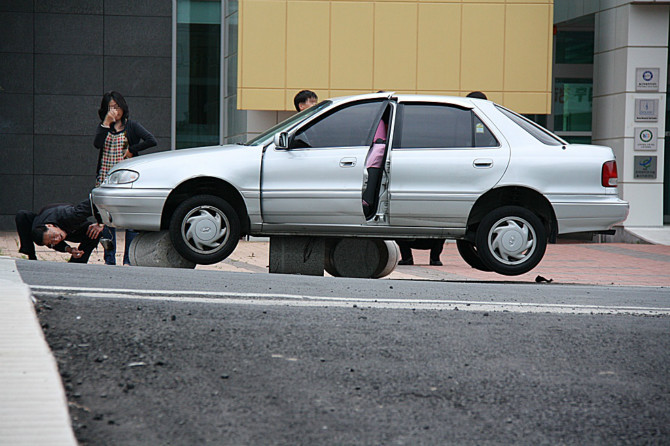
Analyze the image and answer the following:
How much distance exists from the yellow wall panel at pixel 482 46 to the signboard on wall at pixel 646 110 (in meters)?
2.67

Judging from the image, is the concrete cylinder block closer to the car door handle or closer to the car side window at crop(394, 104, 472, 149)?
the car side window at crop(394, 104, 472, 149)

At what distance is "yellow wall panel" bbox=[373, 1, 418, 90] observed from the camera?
56.5 feet

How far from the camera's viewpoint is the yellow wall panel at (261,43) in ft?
55.8

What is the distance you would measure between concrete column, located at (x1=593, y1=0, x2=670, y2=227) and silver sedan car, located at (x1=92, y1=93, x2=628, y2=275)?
32.4ft

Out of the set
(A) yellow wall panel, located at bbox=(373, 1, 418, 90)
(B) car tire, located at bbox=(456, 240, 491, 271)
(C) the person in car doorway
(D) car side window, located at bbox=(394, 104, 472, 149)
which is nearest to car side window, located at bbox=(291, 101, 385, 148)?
(D) car side window, located at bbox=(394, 104, 472, 149)

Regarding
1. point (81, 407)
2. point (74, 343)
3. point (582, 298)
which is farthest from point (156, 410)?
point (582, 298)

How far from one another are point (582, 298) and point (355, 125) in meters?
2.66

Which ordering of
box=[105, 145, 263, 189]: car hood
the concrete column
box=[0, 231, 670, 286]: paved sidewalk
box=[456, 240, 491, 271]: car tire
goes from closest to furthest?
1. box=[105, 145, 263, 189]: car hood
2. box=[456, 240, 491, 271]: car tire
3. box=[0, 231, 670, 286]: paved sidewalk
4. the concrete column

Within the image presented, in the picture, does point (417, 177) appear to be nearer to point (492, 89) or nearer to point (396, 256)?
point (396, 256)

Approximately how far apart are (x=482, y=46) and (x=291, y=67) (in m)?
3.53

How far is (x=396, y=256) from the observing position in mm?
9047

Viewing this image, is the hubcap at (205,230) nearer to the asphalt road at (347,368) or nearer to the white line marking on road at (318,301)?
the asphalt road at (347,368)

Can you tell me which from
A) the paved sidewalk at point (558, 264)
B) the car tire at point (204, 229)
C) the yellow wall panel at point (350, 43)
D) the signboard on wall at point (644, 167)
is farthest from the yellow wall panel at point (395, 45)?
the car tire at point (204, 229)

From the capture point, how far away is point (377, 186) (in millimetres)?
8266
